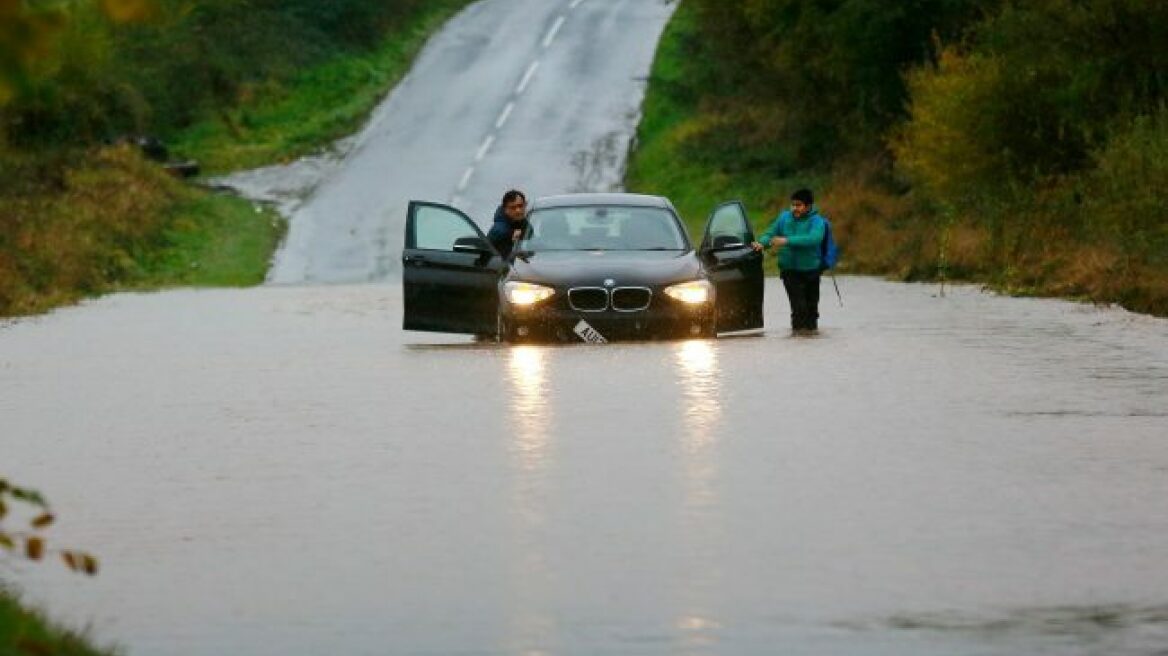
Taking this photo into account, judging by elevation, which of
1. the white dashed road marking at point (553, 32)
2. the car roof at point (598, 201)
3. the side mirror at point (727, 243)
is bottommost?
the side mirror at point (727, 243)

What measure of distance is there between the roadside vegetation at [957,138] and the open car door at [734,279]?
5465 millimetres

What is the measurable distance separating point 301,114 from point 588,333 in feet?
161

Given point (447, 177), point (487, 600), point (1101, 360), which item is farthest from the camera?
point (447, 177)

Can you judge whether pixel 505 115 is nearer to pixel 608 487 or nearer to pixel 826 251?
pixel 826 251

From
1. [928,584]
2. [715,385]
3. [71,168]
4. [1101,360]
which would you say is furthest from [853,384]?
[71,168]

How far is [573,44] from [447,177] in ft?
57.1

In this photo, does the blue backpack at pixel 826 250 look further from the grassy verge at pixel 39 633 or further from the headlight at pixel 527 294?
the grassy verge at pixel 39 633

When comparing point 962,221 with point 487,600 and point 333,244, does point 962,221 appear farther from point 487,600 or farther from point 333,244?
point 487,600

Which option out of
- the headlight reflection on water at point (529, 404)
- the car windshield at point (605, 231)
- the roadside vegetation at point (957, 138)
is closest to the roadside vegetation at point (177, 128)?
the car windshield at point (605, 231)

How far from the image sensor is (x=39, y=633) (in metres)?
7.82

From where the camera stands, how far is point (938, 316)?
98.7ft

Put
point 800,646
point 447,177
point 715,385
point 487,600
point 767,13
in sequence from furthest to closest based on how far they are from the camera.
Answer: point 447,177, point 767,13, point 715,385, point 487,600, point 800,646

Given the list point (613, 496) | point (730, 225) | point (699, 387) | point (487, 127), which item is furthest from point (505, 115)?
point (613, 496)

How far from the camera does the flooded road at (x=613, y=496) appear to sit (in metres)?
9.20
